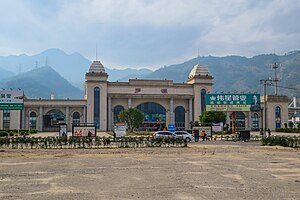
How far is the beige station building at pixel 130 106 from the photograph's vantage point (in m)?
74.7

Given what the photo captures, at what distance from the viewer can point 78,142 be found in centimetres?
2636

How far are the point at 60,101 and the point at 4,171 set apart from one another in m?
64.0

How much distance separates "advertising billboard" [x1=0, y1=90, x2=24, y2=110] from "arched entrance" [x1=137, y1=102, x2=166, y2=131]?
140 feet

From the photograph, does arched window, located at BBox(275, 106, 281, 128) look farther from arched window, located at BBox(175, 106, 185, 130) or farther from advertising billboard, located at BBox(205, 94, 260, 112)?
advertising billboard, located at BBox(205, 94, 260, 112)

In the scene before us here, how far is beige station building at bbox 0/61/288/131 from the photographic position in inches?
2940

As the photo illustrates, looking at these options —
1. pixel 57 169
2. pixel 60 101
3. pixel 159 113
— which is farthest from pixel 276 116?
pixel 57 169

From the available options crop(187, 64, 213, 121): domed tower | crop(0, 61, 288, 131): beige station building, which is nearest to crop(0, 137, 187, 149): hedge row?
crop(0, 61, 288, 131): beige station building

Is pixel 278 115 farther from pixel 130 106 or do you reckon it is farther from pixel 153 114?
pixel 130 106

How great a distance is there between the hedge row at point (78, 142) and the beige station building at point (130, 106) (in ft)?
156

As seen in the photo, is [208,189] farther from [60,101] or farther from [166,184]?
[60,101]

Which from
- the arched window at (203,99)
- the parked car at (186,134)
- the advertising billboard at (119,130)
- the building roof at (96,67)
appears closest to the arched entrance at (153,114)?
the arched window at (203,99)

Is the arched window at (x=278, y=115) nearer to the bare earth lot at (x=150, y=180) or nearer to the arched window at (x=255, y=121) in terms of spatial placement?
the arched window at (x=255, y=121)

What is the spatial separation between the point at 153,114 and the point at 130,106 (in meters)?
6.06

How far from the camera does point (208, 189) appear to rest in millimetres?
10039
